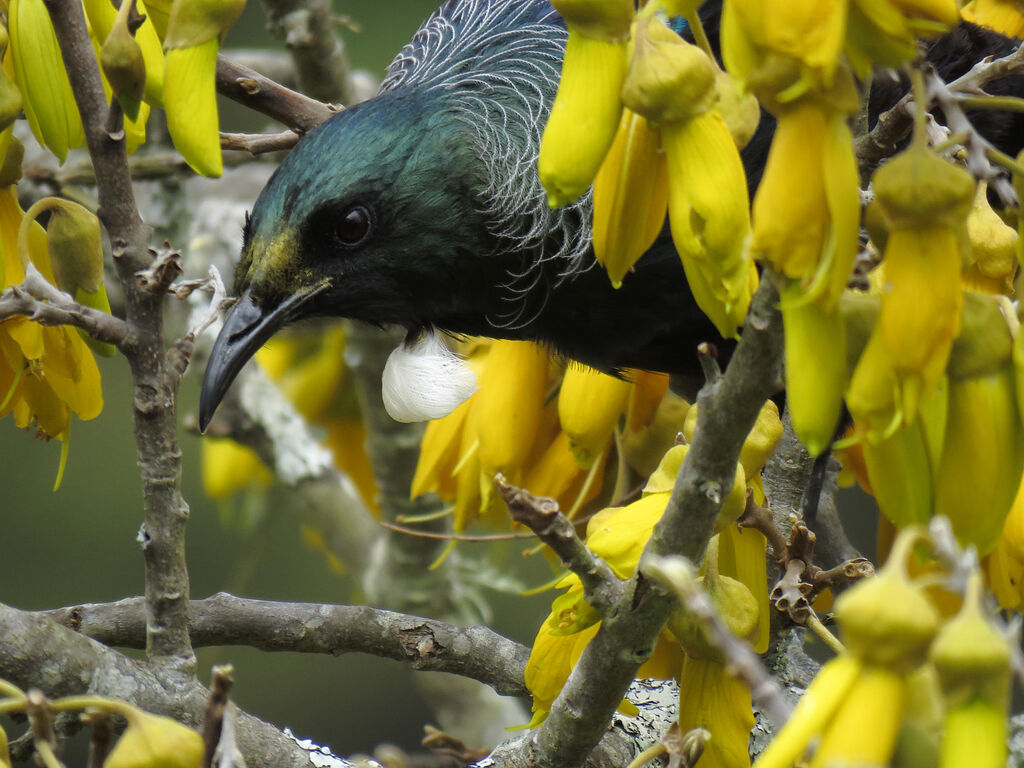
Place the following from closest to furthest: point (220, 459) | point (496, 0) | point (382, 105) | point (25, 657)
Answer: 1. point (25, 657)
2. point (382, 105)
3. point (496, 0)
4. point (220, 459)

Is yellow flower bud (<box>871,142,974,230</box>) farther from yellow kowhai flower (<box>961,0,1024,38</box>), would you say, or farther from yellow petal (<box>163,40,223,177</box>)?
yellow kowhai flower (<box>961,0,1024,38</box>)

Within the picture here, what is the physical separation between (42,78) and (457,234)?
1.88ft

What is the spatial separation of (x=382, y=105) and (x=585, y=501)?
42 centimetres

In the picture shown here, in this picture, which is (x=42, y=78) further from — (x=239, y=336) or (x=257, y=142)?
(x=257, y=142)

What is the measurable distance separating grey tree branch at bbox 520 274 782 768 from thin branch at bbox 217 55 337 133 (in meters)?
Answer: 0.77

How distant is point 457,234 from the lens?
1340 mm

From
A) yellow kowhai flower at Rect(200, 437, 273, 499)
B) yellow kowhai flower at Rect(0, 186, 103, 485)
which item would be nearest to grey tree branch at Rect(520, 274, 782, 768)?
yellow kowhai flower at Rect(0, 186, 103, 485)

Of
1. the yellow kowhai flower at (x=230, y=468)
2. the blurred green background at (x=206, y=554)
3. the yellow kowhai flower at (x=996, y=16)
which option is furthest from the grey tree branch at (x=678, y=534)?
the blurred green background at (x=206, y=554)

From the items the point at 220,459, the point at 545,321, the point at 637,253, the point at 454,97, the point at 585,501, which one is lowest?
the point at 220,459

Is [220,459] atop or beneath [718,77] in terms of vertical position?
beneath

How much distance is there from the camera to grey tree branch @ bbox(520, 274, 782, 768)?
2.06ft

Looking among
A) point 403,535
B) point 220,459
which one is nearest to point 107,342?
point 403,535

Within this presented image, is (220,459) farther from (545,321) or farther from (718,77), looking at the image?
(718,77)

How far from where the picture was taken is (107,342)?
0.86 m
